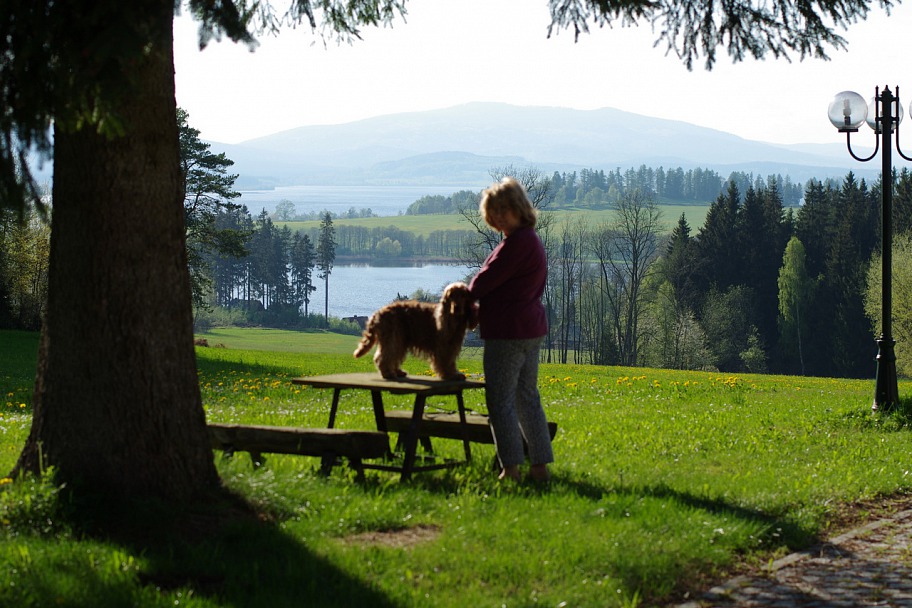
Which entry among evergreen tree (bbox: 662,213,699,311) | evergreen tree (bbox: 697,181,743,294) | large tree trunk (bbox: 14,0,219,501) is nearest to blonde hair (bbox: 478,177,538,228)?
large tree trunk (bbox: 14,0,219,501)

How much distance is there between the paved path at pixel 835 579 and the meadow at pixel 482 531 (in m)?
0.16

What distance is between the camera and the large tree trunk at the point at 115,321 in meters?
5.59

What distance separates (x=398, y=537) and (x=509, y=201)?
8.15 feet

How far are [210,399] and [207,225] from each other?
30.8 m

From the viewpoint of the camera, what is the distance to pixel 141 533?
5.24 m

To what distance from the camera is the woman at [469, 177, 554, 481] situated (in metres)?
6.84

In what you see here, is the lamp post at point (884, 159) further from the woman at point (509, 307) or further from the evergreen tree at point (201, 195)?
the evergreen tree at point (201, 195)

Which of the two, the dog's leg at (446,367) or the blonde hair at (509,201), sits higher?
the blonde hair at (509,201)

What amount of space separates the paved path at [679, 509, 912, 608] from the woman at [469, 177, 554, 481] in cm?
208

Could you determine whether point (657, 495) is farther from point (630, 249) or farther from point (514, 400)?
point (630, 249)

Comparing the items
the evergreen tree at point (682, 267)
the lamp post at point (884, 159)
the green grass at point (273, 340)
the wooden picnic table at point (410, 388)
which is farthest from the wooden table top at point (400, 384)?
the evergreen tree at point (682, 267)

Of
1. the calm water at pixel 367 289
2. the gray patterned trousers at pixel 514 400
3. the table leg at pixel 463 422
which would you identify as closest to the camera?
the gray patterned trousers at pixel 514 400

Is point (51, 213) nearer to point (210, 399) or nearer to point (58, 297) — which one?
point (58, 297)

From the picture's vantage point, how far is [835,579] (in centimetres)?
551
